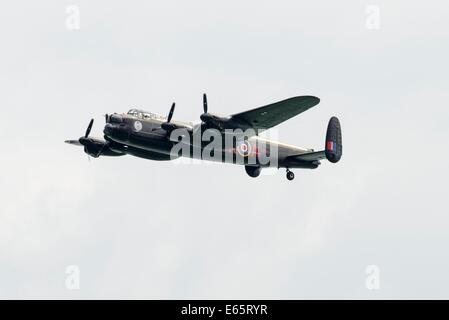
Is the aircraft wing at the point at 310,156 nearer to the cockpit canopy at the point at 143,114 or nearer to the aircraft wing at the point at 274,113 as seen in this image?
the aircraft wing at the point at 274,113

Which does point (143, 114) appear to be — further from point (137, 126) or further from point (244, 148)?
point (244, 148)

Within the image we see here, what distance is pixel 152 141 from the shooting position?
45469 millimetres

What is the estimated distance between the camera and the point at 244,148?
48375 millimetres

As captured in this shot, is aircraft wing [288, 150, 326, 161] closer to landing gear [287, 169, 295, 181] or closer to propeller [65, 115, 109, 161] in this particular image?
landing gear [287, 169, 295, 181]

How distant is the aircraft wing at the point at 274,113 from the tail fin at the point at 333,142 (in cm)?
487

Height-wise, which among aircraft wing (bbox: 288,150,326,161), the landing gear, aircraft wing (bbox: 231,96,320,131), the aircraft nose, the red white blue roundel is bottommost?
the landing gear

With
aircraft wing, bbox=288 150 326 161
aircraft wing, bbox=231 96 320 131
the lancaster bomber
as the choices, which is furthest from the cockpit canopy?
aircraft wing, bbox=288 150 326 161

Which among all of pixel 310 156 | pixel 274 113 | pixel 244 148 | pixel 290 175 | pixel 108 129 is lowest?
pixel 290 175

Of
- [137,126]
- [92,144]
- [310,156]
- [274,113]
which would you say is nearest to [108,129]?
A: [137,126]

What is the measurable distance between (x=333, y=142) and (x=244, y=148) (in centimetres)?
499

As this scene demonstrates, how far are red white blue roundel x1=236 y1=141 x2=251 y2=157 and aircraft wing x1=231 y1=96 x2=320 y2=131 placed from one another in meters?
2.12

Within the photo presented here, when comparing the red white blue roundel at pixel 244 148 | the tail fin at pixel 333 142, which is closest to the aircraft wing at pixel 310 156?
the tail fin at pixel 333 142

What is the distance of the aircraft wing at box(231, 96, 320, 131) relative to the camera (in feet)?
144

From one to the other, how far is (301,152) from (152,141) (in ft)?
29.1
